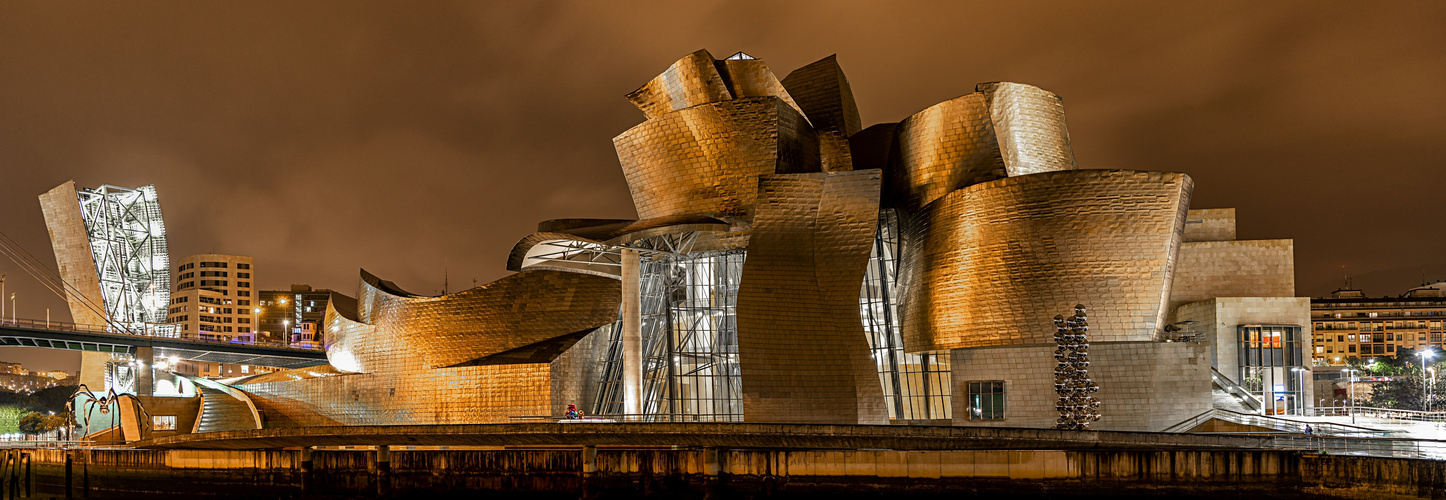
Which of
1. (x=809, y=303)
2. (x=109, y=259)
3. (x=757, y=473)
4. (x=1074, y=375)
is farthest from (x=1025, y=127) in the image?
(x=109, y=259)

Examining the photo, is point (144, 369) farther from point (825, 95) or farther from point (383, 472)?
point (825, 95)

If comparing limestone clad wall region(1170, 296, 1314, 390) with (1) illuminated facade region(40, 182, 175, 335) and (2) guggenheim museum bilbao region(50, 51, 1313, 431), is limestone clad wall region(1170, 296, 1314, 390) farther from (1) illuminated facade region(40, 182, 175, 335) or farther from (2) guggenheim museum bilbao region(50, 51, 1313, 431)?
(1) illuminated facade region(40, 182, 175, 335)

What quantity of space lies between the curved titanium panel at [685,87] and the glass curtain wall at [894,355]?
7.60 meters

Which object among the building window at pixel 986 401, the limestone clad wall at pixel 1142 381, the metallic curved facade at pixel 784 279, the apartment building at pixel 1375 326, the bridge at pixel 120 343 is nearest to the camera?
the metallic curved facade at pixel 784 279

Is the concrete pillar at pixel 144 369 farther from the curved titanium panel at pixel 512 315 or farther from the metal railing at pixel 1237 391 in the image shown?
the metal railing at pixel 1237 391

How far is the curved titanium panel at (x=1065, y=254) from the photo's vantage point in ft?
103

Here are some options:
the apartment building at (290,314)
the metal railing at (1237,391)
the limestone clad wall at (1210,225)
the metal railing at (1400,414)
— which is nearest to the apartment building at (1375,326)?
the metal railing at (1400,414)

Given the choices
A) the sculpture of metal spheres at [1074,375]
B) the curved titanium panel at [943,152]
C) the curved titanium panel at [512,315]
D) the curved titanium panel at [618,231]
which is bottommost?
the sculpture of metal spheres at [1074,375]

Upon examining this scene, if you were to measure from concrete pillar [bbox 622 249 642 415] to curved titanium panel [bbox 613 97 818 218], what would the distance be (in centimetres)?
244

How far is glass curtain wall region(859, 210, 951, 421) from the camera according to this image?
121 ft

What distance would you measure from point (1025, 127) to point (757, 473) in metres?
18.2

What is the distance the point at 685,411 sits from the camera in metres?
36.3

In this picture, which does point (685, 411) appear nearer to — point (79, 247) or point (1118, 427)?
point (1118, 427)

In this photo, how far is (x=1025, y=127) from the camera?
3628 centimetres
